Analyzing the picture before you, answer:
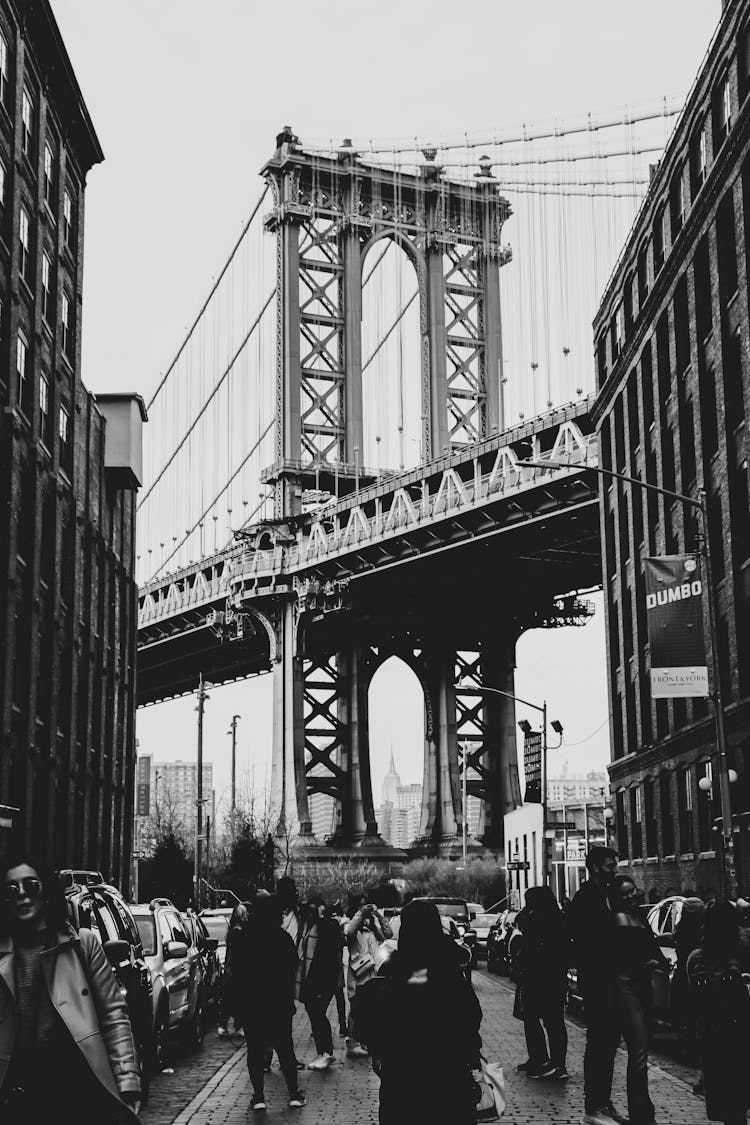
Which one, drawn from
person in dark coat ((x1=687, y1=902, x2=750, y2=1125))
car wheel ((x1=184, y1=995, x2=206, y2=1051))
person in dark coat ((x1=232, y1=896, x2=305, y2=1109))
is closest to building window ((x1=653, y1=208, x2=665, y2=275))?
car wheel ((x1=184, y1=995, x2=206, y2=1051))

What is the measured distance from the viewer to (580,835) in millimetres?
80562

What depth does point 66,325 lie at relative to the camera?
47.2 m

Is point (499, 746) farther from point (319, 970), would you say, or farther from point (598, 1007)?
point (598, 1007)

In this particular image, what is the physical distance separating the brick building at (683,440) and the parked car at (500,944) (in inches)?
141

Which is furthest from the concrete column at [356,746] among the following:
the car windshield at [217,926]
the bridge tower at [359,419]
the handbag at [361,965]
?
the handbag at [361,965]

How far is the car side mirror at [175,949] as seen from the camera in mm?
17328

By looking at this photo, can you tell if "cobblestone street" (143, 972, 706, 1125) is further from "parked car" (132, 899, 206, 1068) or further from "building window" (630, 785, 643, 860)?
"building window" (630, 785, 643, 860)

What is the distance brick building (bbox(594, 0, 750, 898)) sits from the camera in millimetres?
35469

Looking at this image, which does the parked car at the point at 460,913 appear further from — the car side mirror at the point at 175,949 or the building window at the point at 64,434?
the car side mirror at the point at 175,949

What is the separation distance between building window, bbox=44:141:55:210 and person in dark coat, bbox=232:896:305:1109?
33355 mm

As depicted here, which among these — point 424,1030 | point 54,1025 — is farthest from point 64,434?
point 54,1025

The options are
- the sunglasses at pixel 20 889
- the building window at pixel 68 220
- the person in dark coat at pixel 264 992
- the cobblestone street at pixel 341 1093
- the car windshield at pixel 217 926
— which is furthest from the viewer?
the building window at pixel 68 220

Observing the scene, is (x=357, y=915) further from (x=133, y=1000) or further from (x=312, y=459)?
(x=312, y=459)

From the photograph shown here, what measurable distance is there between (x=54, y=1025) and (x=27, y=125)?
127ft
